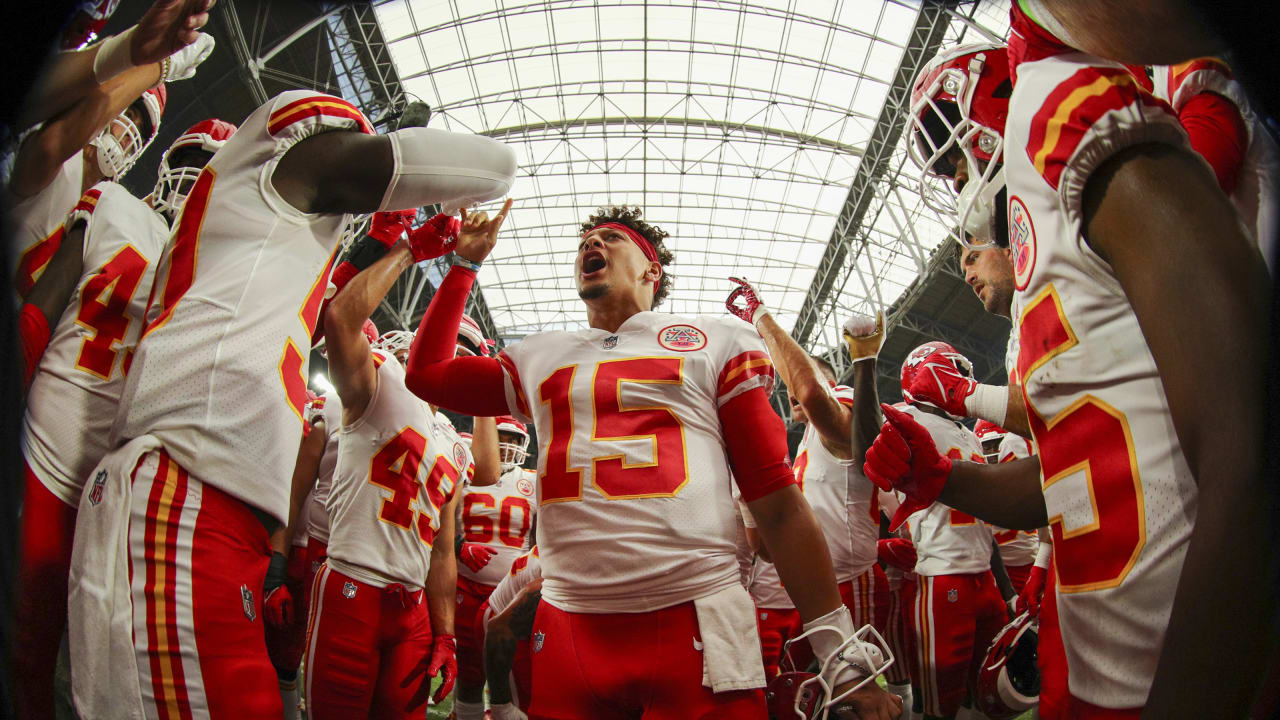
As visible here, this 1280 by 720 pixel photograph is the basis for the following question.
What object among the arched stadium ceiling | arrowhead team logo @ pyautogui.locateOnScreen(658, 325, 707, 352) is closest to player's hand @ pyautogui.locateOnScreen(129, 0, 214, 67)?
arrowhead team logo @ pyautogui.locateOnScreen(658, 325, 707, 352)

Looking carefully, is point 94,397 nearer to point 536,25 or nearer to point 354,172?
point 354,172

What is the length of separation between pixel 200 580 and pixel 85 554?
249 millimetres

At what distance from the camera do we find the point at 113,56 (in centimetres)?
165

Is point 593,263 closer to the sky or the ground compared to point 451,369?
closer to the sky

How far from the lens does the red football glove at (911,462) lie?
1.73 metres

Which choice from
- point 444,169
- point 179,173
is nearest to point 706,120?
point 179,173

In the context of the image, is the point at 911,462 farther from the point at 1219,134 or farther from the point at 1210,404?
the point at 1210,404

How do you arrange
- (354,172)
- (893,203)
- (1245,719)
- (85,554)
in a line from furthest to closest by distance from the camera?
(893,203) → (354,172) → (85,554) → (1245,719)

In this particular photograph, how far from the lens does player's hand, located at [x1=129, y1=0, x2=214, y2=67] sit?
166 cm

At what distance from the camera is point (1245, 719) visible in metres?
0.61

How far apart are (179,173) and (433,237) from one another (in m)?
1.04

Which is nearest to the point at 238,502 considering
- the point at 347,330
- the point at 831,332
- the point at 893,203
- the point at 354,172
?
the point at 354,172

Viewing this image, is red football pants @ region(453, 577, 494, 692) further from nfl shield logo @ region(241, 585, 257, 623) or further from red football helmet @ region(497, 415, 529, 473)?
nfl shield logo @ region(241, 585, 257, 623)

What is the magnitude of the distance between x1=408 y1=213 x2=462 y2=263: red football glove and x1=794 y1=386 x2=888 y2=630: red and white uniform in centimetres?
307
